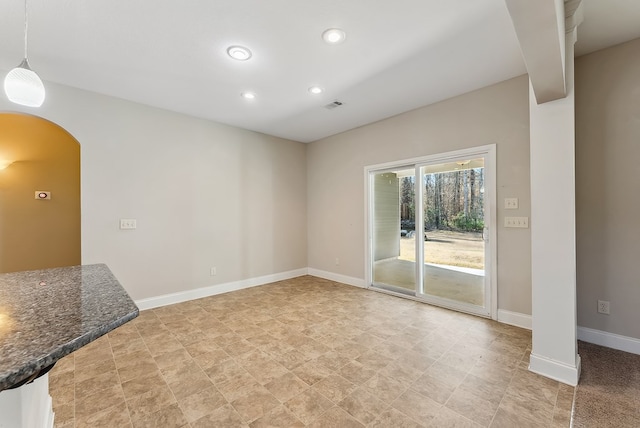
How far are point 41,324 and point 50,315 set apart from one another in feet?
0.28

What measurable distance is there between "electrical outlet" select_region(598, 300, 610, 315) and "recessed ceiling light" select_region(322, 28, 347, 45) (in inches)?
137

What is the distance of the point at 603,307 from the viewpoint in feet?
8.24

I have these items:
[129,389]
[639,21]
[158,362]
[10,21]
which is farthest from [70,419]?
[639,21]

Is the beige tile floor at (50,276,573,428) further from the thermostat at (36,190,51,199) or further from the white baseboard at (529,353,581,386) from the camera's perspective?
the thermostat at (36,190,51,199)

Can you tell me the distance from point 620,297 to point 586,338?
509 mm

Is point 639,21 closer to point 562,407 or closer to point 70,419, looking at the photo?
point 562,407

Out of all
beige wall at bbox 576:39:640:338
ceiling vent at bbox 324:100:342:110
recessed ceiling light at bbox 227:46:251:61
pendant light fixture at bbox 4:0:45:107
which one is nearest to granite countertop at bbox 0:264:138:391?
pendant light fixture at bbox 4:0:45:107

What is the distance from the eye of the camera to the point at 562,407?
173cm

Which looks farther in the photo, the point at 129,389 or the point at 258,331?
the point at 258,331

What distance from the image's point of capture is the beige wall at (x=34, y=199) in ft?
12.8

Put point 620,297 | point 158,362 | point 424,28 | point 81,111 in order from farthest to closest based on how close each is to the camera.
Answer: point 81,111 → point 620,297 → point 158,362 → point 424,28

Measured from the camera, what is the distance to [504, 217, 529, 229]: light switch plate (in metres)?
2.88

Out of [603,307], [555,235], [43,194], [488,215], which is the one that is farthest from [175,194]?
[603,307]

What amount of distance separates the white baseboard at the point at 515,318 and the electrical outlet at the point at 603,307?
58cm
